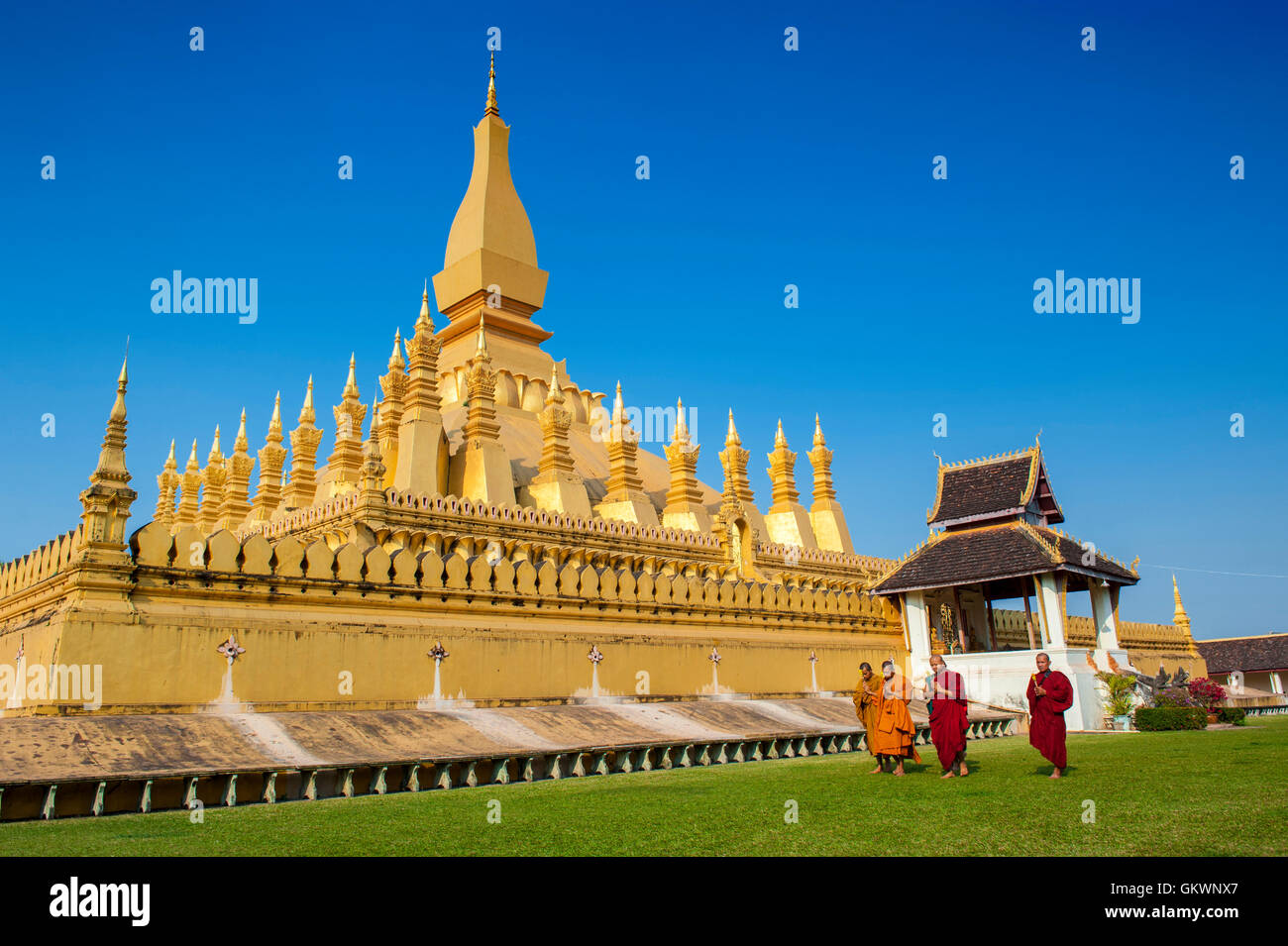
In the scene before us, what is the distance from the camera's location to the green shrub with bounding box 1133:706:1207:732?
19.0 m

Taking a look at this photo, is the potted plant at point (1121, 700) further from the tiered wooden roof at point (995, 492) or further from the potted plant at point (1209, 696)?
the tiered wooden roof at point (995, 492)

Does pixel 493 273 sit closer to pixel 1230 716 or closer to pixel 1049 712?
pixel 1230 716

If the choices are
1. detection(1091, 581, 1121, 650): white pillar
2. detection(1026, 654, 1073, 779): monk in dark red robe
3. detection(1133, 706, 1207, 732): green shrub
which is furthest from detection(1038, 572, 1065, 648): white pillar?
detection(1026, 654, 1073, 779): monk in dark red robe

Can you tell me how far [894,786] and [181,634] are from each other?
8969mm

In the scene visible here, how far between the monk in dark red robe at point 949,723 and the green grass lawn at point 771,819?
32cm

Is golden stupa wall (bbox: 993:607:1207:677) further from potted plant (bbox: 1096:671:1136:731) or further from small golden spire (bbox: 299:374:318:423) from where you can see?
small golden spire (bbox: 299:374:318:423)

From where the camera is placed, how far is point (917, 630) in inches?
891

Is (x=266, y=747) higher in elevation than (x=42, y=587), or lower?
lower

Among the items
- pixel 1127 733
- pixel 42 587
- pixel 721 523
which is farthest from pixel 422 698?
pixel 1127 733

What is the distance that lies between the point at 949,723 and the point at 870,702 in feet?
3.01
